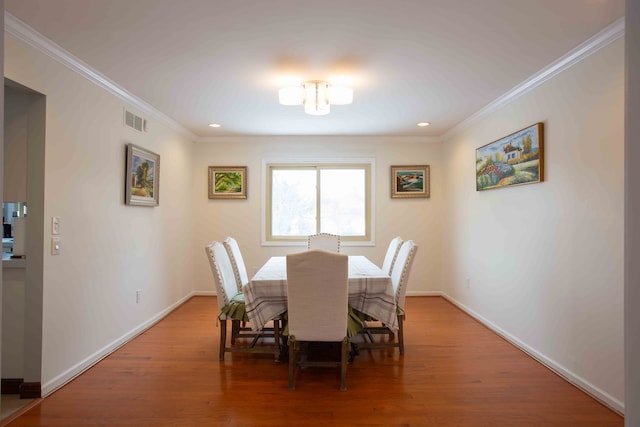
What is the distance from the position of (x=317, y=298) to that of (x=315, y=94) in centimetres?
176

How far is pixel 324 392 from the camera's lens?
8.59ft

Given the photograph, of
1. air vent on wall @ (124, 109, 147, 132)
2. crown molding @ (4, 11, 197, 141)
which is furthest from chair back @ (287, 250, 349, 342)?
air vent on wall @ (124, 109, 147, 132)

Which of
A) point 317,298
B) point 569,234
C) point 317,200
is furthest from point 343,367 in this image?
point 317,200

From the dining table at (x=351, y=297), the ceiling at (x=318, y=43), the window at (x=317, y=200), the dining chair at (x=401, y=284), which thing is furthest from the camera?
the window at (x=317, y=200)

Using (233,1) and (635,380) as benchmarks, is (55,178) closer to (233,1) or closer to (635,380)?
(233,1)

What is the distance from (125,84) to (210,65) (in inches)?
38.8

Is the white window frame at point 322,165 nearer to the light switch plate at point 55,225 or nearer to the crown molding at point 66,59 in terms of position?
the crown molding at point 66,59

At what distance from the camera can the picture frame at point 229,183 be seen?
219 inches

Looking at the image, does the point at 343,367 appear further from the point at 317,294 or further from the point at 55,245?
the point at 55,245

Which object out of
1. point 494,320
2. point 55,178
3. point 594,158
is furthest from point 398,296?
point 55,178

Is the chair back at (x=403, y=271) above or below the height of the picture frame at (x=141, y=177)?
below

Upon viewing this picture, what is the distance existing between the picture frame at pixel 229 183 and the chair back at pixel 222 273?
2037 mm

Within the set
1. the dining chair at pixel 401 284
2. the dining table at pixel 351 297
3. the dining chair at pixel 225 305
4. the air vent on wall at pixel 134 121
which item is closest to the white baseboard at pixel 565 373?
the dining chair at pixel 401 284

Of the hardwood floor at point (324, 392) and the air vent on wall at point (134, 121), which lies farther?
the air vent on wall at point (134, 121)
